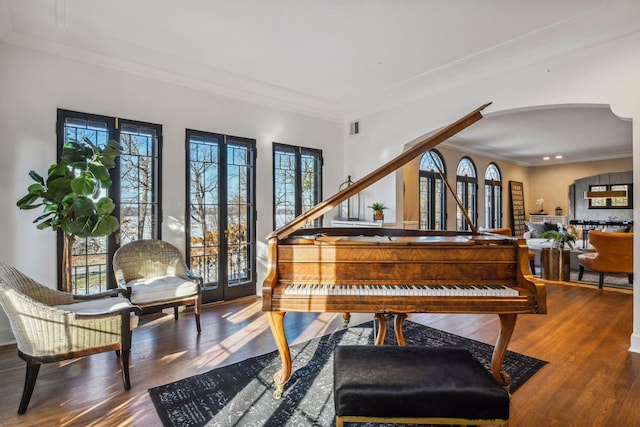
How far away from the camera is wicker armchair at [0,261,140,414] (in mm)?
2125

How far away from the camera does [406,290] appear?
6.59ft

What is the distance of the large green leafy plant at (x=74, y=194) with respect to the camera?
2.97 metres

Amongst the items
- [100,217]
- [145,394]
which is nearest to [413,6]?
[100,217]

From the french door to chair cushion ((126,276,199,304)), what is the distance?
825 millimetres

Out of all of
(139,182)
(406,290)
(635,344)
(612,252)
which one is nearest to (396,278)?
(406,290)

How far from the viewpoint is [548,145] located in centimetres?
861

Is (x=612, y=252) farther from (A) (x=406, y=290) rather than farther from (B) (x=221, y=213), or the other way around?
(B) (x=221, y=213)

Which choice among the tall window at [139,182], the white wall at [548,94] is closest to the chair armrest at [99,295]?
the tall window at [139,182]

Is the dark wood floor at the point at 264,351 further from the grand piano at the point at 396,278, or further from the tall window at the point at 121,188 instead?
the tall window at the point at 121,188

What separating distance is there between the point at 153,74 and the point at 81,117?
0.96m

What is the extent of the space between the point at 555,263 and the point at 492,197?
14.5 feet

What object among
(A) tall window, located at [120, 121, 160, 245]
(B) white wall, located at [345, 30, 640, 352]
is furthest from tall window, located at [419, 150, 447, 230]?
(A) tall window, located at [120, 121, 160, 245]

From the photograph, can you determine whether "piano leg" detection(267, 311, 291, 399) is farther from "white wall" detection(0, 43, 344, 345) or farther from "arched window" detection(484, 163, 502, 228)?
"arched window" detection(484, 163, 502, 228)

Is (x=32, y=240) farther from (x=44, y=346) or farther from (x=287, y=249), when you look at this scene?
(x=287, y=249)
